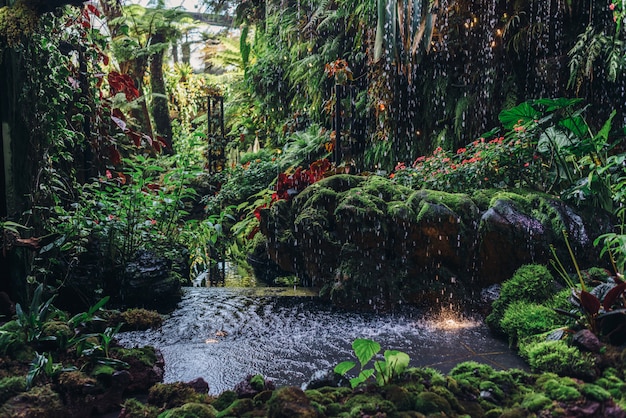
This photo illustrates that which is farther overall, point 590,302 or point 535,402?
point 590,302

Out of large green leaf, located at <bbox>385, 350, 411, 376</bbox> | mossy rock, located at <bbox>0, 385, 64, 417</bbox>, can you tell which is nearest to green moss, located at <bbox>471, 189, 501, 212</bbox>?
large green leaf, located at <bbox>385, 350, 411, 376</bbox>

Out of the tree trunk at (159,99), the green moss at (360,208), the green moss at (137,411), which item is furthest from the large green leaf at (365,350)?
the tree trunk at (159,99)

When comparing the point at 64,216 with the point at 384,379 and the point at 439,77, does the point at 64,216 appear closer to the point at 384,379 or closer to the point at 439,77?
the point at 384,379

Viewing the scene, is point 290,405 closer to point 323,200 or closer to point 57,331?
point 57,331

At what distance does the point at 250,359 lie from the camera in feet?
10.3

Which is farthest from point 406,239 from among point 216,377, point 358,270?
point 216,377

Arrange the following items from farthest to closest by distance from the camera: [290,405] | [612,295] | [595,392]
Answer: [612,295] → [595,392] → [290,405]

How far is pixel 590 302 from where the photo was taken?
2820mm

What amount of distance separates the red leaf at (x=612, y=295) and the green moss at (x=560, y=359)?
34 centimetres

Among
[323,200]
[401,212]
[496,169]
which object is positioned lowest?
[401,212]

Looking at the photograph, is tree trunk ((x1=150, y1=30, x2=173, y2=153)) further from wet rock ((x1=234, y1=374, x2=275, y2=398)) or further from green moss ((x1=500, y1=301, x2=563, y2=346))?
wet rock ((x1=234, y1=374, x2=275, y2=398))

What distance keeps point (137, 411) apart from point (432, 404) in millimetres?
1329

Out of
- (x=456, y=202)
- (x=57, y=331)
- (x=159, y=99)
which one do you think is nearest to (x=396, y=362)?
(x=57, y=331)

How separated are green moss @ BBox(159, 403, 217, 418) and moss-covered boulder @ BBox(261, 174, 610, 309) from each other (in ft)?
8.88
